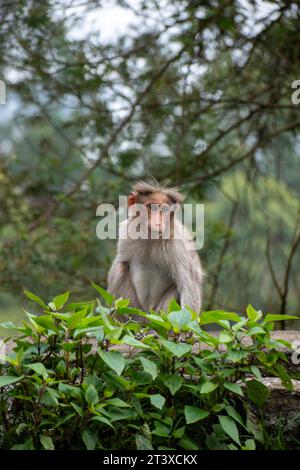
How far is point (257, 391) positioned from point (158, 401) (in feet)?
1.91

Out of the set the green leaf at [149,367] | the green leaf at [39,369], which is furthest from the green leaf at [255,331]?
the green leaf at [39,369]

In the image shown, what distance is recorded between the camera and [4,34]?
22.3 feet

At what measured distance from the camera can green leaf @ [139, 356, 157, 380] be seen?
3.38m

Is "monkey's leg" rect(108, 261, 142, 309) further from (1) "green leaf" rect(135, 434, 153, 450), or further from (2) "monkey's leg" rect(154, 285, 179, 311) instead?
(1) "green leaf" rect(135, 434, 153, 450)

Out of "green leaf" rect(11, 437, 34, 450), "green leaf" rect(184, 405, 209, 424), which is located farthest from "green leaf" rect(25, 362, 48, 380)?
"green leaf" rect(184, 405, 209, 424)

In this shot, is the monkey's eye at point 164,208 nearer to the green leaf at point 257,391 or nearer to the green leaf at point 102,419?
the green leaf at point 257,391

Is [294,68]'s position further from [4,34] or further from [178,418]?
[178,418]

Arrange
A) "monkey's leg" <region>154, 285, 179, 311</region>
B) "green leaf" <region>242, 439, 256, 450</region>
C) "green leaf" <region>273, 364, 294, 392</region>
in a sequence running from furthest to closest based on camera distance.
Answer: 1. "monkey's leg" <region>154, 285, 179, 311</region>
2. "green leaf" <region>273, 364, 294, 392</region>
3. "green leaf" <region>242, 439, 256, 450</region>

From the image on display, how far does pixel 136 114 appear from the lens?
7402 millimetres

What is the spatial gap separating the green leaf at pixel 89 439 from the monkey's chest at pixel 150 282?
2181 mm

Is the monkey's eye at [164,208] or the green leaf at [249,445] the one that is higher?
the monkey's eye at [164,208]

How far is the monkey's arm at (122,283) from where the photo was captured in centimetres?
565

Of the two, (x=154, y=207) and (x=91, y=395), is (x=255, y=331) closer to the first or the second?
(x=91, y=395)

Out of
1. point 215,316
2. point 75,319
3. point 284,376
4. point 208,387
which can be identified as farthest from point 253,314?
point 75,319
